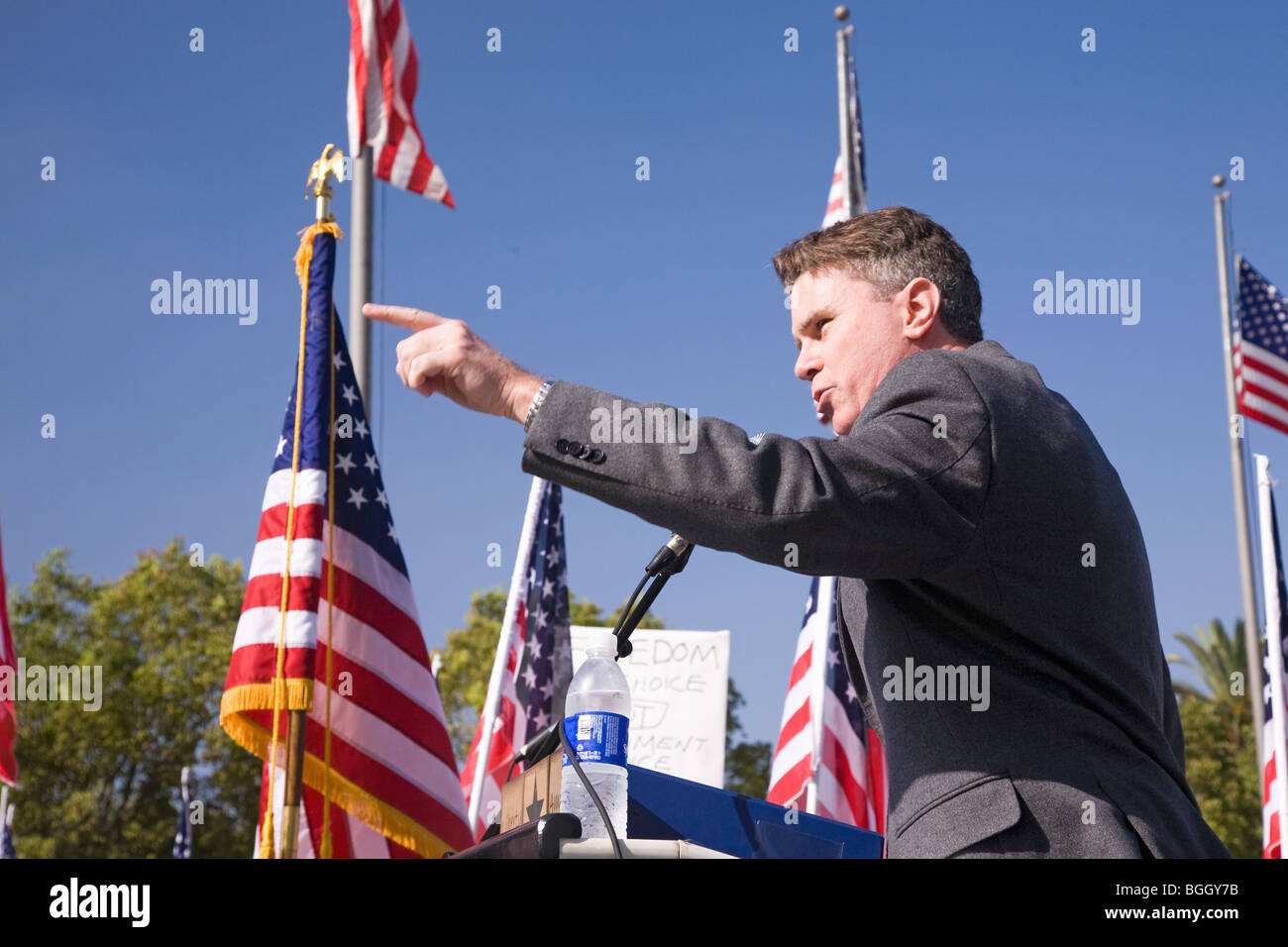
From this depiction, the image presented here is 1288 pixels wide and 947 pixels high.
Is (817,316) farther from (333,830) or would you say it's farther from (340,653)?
(333,830)

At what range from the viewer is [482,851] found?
2080 millimetres

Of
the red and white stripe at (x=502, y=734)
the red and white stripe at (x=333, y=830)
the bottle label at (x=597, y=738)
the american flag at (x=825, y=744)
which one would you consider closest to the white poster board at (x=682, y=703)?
the american flag at (x=825, y=744)

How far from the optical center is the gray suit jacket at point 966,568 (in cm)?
204

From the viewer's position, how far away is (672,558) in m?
2.55

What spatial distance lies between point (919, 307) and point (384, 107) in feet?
30.2

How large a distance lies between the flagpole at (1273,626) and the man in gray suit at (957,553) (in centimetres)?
904

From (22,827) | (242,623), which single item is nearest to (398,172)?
(242,623)

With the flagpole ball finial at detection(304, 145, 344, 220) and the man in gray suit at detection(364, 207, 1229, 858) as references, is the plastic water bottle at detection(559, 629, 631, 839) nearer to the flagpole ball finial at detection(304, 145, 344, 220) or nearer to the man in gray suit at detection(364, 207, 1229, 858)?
the man in gray suit at detection(364, 207, 1229, 858)

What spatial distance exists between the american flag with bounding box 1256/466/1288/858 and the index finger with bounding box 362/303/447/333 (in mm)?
9968

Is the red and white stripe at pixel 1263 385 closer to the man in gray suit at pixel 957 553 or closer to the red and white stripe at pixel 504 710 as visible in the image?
the red and white stripe at pixel 504 710

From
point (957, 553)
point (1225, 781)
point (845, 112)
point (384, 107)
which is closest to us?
point (957, 553)

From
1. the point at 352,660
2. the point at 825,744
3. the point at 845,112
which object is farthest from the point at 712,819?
the point at 845,112
